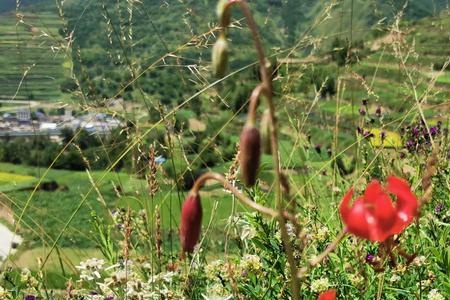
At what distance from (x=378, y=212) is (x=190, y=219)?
0.87 ft

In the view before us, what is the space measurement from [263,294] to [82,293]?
0.65 metres

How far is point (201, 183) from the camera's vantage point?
2.91 ft

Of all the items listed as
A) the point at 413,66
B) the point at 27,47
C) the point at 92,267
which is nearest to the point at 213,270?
the point at 92,267

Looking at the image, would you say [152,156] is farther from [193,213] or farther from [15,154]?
[15,154]

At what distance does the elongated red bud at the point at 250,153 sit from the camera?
839 mm

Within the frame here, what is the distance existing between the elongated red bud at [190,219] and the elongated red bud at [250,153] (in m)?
0.10

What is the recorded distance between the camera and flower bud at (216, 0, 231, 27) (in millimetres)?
847

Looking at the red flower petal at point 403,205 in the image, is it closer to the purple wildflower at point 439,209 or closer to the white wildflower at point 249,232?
the white wildflower at point 249,232

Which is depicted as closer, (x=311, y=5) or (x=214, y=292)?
(x=214, y=292)

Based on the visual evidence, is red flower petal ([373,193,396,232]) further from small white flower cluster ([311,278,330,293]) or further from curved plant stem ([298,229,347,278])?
small white flower cluster ([311,278,330,293])

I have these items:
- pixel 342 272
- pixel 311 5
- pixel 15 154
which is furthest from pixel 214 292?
pixel 311 5

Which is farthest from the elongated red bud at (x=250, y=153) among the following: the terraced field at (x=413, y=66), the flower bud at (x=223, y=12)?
the terraced field at (x=413, y=66)

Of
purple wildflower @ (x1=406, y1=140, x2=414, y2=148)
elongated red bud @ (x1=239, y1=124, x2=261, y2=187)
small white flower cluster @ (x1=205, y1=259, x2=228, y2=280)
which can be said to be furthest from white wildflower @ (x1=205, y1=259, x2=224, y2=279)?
purple wildflower @ (x1=406, y1=140, x2=414, y2=148)

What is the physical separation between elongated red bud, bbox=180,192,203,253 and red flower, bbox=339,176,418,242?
0.20 meters
